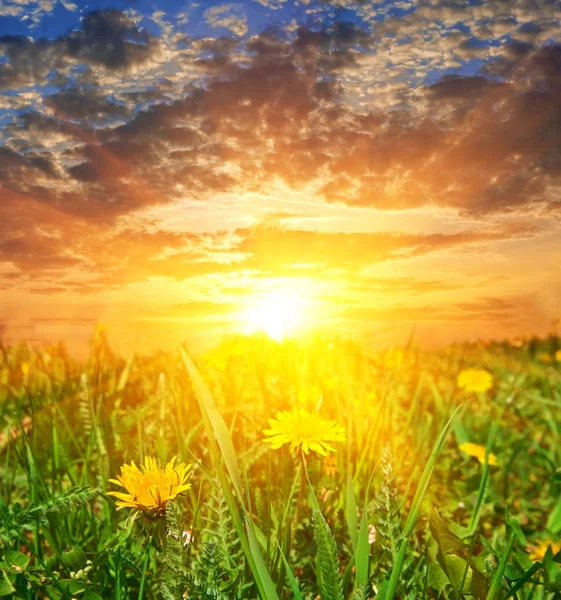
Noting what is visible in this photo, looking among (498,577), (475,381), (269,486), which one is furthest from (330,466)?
(475,381)

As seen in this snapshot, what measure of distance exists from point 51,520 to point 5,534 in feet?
0.72

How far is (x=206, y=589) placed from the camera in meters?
1.15

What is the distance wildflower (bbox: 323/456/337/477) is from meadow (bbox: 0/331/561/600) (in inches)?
0.5

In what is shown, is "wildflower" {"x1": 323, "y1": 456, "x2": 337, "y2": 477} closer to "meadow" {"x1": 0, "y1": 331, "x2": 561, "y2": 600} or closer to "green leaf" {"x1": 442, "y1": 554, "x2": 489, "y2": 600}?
"meadow" {"x1": 0, "y1": 331, "x2": 561, "y2": 600}

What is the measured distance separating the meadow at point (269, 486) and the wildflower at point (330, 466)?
0.5 inches

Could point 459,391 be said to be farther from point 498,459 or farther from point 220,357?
point 220,357

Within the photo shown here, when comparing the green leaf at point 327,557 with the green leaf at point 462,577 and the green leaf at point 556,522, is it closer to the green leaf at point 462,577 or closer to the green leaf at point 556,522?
the green leaf at point 462,577

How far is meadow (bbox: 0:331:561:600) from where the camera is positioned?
4.08ft

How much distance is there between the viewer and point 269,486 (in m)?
1.52

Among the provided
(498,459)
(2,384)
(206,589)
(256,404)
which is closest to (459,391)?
(498,459)

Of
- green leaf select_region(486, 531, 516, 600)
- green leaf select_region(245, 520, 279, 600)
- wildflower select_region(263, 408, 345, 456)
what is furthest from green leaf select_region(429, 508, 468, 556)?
green leaf select_region(245, 520, 279, 600)

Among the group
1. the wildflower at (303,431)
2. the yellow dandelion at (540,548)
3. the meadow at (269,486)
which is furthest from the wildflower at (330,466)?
the yellow dandelion at (540,548)

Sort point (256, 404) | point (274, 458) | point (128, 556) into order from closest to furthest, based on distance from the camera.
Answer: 1. point (128, 556)
2. point (274, 458)
3. point (256, 404)

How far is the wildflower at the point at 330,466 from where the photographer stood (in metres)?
2.21
